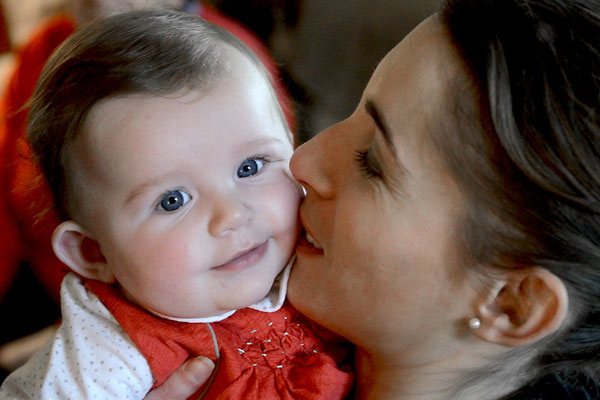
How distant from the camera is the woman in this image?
74 centimetres

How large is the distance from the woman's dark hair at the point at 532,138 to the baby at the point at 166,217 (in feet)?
1.18

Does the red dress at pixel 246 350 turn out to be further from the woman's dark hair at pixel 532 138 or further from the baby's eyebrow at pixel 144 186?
the woman's dark hair at pixel 532 138

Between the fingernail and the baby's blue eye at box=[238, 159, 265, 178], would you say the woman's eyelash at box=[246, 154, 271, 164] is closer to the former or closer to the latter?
the baby's blue eye at box=[238, 159, 265, 178]

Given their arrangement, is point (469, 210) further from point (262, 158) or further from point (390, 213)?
point (262, 158)

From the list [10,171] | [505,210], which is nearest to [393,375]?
[505,210]

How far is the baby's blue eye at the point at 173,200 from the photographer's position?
0.95 metres

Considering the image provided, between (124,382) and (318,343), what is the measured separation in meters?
0.36

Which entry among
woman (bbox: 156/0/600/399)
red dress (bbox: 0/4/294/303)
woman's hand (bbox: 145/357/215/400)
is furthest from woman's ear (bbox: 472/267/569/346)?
red dress (bbox: 0/4/294/303)

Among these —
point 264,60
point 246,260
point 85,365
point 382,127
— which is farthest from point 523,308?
point 264,60

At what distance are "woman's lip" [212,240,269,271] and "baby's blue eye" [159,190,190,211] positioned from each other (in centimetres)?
12

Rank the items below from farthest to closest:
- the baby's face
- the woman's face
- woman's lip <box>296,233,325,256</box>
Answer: woman's lip <box>296,233,325,256</box> < the baby's face < the woman's face

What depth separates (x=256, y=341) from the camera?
3.49ft

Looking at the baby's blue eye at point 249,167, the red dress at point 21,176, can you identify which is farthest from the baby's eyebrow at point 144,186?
the red dress at point 21,176

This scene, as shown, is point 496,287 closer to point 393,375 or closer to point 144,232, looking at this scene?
point 393,375
